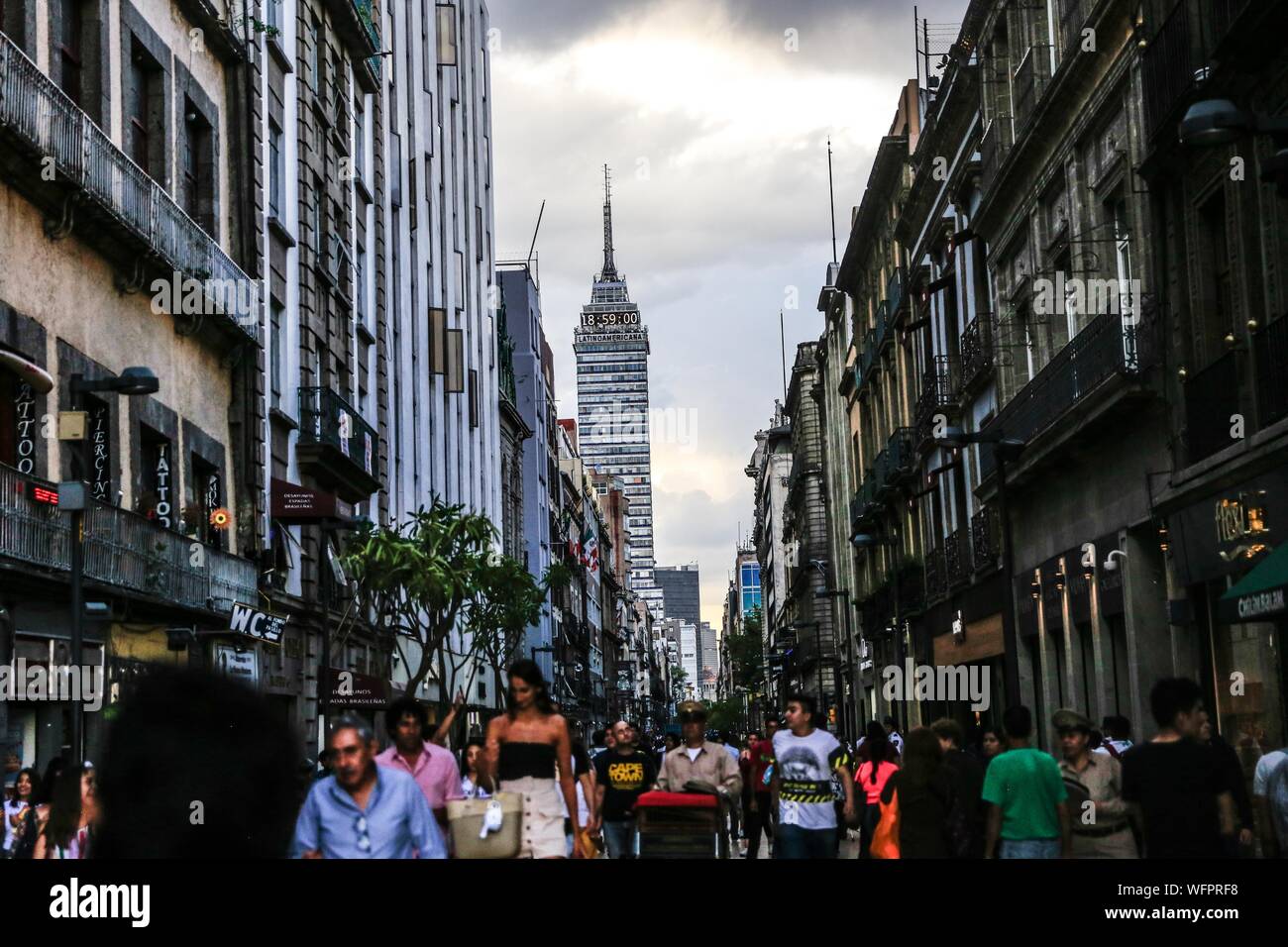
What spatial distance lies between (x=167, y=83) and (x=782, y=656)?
2965 inches

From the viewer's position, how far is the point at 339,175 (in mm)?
41281

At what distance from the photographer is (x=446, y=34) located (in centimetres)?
6194

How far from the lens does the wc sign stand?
2723 cm

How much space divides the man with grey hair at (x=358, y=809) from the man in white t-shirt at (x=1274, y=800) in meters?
5.80

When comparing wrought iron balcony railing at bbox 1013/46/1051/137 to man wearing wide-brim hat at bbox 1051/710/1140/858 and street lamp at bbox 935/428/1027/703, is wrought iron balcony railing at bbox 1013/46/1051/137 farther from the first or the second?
man wearing wide-brim hat at bbox 1051/710/1140/858

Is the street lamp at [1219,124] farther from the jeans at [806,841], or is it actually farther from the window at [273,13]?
the window at [273,13]

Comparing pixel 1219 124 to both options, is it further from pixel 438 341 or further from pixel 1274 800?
pixel 438 341

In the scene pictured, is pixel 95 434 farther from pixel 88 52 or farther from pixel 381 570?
pixel 381 570

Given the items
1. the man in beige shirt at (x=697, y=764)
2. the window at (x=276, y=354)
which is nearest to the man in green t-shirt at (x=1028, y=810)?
the man in beige shirt at (x=697, y=764)

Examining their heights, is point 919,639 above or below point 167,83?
below

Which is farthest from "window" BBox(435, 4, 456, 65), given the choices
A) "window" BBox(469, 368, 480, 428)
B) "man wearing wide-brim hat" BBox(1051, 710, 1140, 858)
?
"man wearing wide-brim hat" BBox(1051, 710, 1140, 858)

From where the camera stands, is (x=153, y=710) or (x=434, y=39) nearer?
(x=153, y=710)
